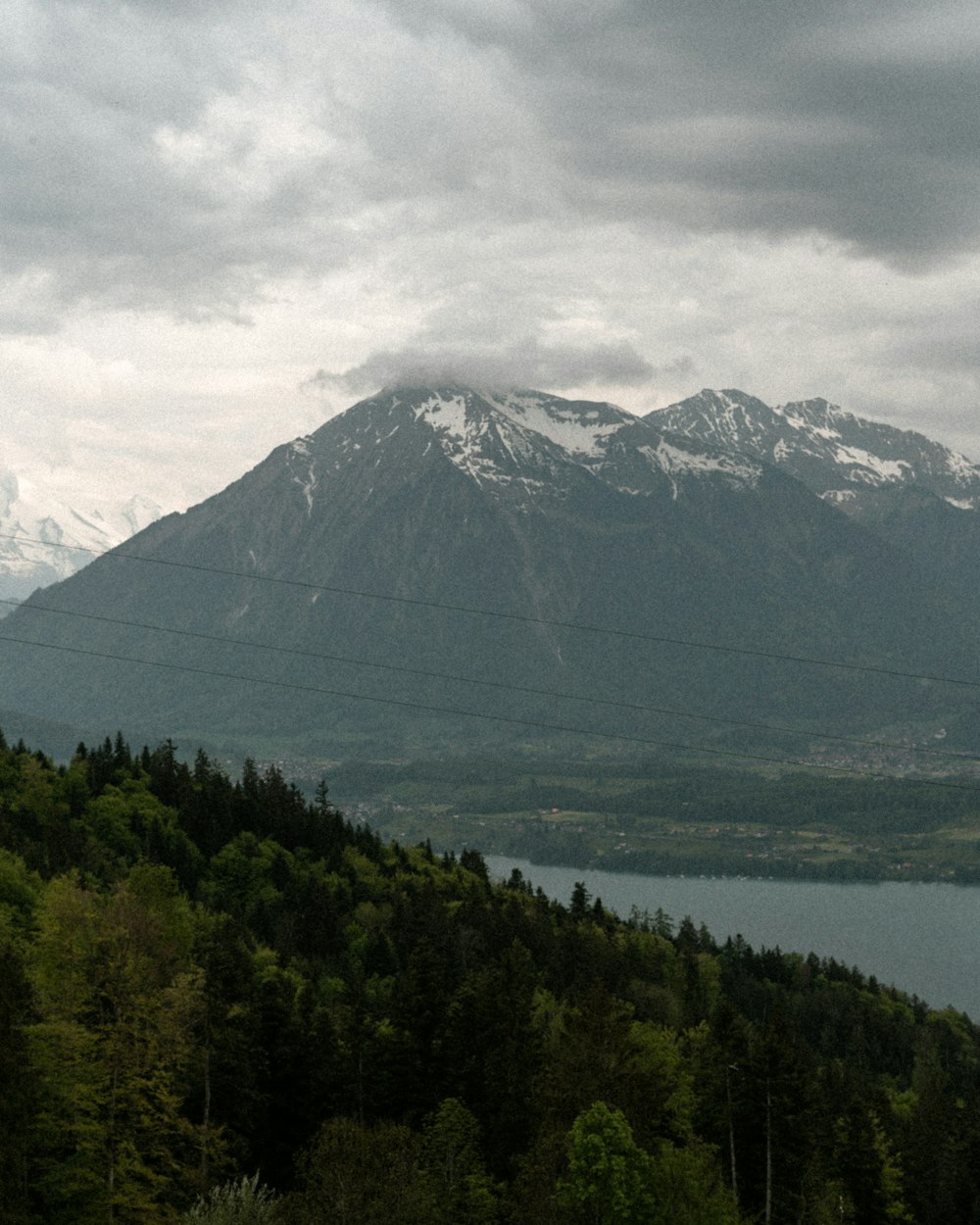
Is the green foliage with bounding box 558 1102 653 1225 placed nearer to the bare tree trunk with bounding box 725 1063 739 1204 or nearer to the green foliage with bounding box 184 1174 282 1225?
the green foliage with bounding box 184 1174 282 1225

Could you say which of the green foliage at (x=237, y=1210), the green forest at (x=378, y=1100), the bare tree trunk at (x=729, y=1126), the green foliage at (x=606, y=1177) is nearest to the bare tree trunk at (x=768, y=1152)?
the green forest at (x=378, y=1100)

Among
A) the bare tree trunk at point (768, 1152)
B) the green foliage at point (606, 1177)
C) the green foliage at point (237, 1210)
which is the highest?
the green foliage at point (606, 1177)

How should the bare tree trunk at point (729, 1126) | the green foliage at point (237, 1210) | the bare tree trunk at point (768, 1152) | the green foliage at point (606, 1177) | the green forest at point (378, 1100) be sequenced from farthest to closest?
1. the bare tree trunk at point (729, 1126)
2. the bare tree trunk at point (768, 1152)
3. the green forest at point (378, 1100)
4. the green foliage at point (606, 1177)
5. the green foliage at point (237, 1210)

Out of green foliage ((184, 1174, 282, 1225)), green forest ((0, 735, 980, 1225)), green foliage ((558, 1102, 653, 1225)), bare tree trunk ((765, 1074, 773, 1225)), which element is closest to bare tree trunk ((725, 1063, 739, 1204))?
green forest ((0, 735, 980, 1225))

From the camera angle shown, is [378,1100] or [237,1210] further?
[378,1100]

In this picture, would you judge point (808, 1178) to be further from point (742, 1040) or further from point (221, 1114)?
point (221, 1114)

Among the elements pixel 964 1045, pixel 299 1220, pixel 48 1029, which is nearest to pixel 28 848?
pixel 48 1029

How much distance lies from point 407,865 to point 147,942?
89.2 meters

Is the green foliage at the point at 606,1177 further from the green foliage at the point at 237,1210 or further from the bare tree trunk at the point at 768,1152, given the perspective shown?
the bare tree trunk at the point at 768,1152

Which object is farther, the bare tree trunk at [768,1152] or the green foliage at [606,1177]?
the bare tree trunk at [768,1152]

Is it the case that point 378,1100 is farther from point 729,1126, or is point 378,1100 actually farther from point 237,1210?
point 237,1210

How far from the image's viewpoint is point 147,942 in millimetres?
62656

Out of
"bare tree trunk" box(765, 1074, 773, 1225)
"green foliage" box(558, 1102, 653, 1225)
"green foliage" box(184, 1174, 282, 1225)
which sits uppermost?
"green foliage" box(558, 1102, 653, 1225)

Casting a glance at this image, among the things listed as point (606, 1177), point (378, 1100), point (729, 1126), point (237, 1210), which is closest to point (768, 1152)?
point (729, 1126)
